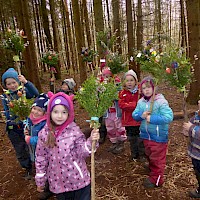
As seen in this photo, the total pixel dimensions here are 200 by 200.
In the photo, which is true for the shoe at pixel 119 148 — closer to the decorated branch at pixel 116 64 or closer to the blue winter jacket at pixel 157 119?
the blue winter jacket at pixel 157 119

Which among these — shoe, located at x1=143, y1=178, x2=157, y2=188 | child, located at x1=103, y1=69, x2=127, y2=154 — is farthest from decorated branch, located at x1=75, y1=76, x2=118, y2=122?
child, located at x1=103, y1=69, x2=127, y2=154

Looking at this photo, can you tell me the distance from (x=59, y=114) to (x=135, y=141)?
2.26 meters

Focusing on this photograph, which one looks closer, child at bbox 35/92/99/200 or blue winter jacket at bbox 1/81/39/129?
child at bbox 35/92/99/200

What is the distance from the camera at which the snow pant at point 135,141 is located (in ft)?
14.6

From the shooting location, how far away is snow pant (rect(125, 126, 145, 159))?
4.45m

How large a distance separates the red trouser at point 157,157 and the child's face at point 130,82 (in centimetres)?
113

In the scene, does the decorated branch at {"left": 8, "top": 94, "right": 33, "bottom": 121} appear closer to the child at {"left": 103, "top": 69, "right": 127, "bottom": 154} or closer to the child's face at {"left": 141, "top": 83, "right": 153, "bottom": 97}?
the child's face at {"left": 141, "top": 83, "right": 153, "bottom": 97}

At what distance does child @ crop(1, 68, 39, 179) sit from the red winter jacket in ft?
5.23

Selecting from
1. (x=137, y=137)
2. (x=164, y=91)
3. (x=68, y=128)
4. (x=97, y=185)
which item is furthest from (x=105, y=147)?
(x=164, y=91)

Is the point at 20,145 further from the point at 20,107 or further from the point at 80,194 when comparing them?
the point at 80,194

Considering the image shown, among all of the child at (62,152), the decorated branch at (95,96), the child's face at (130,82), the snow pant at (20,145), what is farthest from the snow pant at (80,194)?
the child's face at (130,82)

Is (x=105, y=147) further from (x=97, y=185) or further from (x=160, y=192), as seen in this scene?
(x=160, y=192)

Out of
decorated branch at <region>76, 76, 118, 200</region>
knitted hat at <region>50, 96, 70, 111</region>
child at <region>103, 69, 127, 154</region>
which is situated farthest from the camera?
child at <region>103, 69, 127, 154</region>

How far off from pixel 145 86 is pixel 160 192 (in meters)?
1.62
